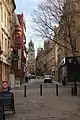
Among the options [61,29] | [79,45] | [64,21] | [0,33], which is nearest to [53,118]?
[64,21]

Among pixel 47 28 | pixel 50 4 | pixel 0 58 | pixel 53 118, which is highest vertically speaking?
pixel 50 4

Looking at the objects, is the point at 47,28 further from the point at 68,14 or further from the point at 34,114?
the point at 34,114

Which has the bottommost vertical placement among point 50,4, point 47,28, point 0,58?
point 0,58

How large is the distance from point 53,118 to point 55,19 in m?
20.6

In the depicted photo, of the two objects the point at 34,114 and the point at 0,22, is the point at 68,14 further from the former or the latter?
the point at 34,114

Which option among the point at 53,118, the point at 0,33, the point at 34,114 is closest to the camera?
the point at 53,118

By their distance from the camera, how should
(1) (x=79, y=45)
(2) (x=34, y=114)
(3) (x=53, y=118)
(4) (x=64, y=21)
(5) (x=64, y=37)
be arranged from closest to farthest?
1. (3) (x=53, y=118)
2. (2) (x=34, y=114)
3. (4) (x=64, y=21)
4. (5) (x=64, y=37)
5. (1) (x=79, y=45)

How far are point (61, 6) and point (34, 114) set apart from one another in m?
19.3

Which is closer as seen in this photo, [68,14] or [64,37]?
[68,14]

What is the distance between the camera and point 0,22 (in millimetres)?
40469

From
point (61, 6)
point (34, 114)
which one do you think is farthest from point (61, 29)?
point (34, 114)

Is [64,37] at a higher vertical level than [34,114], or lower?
higher

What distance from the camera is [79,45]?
2338 inches

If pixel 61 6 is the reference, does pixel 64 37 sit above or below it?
below
